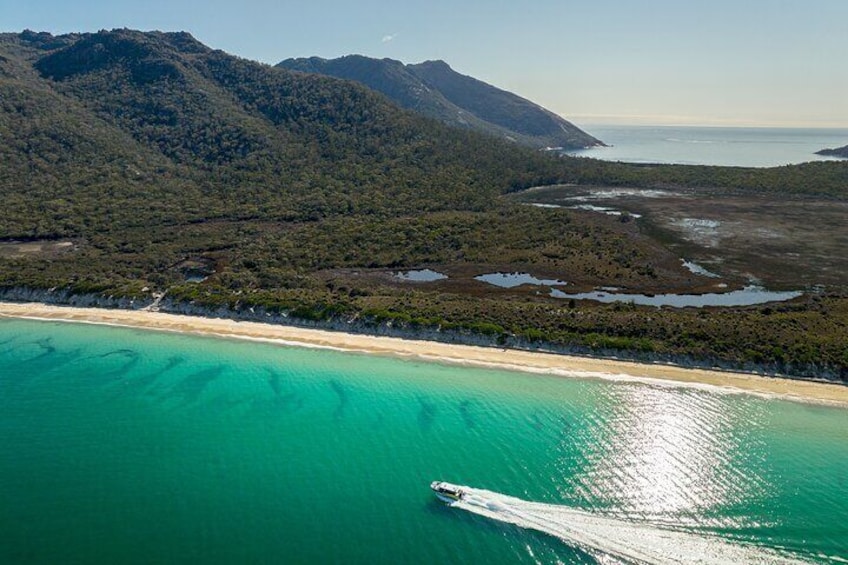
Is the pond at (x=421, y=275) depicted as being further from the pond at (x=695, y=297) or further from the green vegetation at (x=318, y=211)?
the pond at (x=695, y=297)

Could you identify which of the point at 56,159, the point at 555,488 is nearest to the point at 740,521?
the point at 555,488

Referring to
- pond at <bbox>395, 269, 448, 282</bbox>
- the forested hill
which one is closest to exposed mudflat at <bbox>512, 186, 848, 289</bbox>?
the forested hill

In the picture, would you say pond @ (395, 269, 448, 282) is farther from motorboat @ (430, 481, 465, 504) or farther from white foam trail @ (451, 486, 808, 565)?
white foam trail @ (451, 486, 808, 565)

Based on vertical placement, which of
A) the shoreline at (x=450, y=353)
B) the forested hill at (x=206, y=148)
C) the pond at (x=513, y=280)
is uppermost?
the forested hill at (x=206, y=148)

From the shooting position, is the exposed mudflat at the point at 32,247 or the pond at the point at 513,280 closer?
the pond at the point at 513,280

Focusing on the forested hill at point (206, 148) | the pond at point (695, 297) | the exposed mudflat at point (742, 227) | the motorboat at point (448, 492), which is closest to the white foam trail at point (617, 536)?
the motorboat at point (448, 492)

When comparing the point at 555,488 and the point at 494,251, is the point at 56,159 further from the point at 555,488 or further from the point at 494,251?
the point at 555,488
